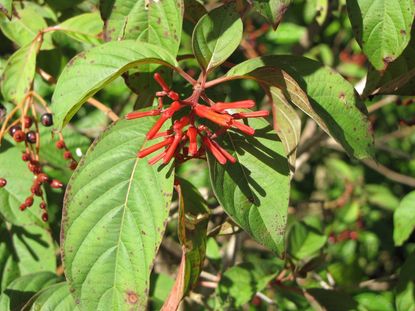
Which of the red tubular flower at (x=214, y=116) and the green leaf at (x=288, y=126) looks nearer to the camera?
the red tubular flower at (x=214, y=116)

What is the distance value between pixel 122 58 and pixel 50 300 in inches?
20.8

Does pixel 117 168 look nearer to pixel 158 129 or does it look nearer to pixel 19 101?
pixel 158 129

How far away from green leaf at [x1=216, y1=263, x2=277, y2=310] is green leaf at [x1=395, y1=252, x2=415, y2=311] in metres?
0.31

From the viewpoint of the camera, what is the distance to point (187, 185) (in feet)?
4.40

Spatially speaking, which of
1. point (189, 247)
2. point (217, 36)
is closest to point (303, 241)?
point (189, 247)

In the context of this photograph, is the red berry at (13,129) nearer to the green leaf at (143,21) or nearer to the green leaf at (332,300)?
the green leaf at (143,21)

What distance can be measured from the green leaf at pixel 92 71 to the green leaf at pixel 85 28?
373 millimetres

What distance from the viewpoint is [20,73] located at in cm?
145

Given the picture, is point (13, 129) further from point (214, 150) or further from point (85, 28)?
point (214, 150)

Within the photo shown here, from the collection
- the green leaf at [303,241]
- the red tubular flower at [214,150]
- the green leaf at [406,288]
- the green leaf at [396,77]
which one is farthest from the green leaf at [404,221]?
the red tubular flower at [214,150]

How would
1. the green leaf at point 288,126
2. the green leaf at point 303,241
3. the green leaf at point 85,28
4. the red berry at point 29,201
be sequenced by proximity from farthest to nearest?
the green leaf at point 303,241 → the green leaf at point 85,28 → the red berry at point 29,201 → the green leaf at point 288,126

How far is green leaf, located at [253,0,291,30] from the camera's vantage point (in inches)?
40.8

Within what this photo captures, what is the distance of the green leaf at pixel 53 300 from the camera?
1298 millimetres

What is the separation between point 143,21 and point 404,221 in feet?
2.90
